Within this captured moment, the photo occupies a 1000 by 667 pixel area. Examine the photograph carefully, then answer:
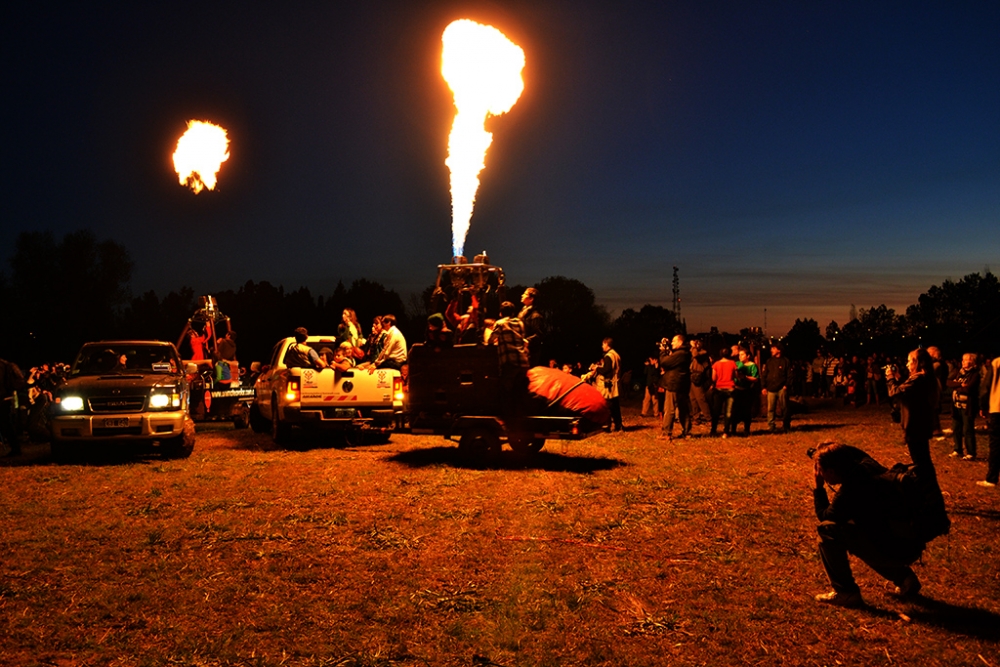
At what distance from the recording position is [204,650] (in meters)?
5.03

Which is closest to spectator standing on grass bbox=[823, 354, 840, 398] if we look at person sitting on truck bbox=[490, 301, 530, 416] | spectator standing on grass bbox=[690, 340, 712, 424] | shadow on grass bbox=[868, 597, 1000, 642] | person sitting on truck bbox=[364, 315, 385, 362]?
spectator standing on grass bbox=[690, 340, 712, 424]

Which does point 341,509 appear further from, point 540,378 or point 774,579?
point 774,579

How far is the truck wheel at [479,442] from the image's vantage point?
41.4 ft

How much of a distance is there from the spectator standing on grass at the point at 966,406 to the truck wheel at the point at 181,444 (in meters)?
13.1

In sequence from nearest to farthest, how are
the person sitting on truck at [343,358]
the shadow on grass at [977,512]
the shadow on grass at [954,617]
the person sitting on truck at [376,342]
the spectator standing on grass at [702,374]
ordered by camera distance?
1. the shadow on grass at [954,617]
2. the shadow on grass at [977,512]
3. the person sitting on truck at [343,358]
4. the person sitting on truck at [376,342]
5. the spectator standing on grass at [702,374]

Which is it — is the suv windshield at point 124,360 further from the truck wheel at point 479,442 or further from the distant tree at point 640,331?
the distant tree at point 640,331

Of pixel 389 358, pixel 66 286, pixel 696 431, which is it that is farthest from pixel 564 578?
pixel 66 286

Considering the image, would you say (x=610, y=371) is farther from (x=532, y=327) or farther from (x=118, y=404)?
(x=118, y=404)

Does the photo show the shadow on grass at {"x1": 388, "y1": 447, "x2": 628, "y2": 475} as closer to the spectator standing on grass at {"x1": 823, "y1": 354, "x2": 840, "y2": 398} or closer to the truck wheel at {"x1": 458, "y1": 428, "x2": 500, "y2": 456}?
the truck wheel at {"x1": 458, "y1": 428, "x2": 500, "y2": 456}

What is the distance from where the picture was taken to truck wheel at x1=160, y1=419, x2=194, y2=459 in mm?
13961

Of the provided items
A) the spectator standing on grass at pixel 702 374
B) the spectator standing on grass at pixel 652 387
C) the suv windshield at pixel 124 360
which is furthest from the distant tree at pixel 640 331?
the suv windshield at pixel 124 360

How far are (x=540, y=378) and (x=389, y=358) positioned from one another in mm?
4093

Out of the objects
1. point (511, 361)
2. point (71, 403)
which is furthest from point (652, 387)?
point (71, 403)

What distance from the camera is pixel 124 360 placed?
48.3ft
